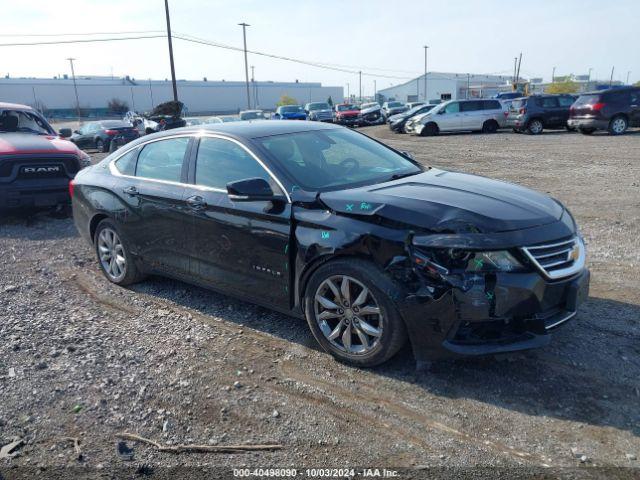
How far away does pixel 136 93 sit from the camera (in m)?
93.0

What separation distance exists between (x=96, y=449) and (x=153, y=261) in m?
2.44

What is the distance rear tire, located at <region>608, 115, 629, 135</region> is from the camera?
2150cm

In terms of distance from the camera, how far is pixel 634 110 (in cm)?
2148

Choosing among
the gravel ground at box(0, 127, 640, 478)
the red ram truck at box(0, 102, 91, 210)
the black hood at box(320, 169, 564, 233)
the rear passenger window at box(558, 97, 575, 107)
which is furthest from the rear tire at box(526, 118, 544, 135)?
the black hood at box(320, 169, 564, 233)

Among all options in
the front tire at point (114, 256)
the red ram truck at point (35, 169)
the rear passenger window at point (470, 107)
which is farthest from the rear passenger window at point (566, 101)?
the front tire at point (114, 256)

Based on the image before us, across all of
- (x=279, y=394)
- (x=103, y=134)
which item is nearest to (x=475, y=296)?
(x=279, y=394)

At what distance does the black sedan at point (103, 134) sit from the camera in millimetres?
24277

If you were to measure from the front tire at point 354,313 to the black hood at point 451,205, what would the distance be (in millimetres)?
406

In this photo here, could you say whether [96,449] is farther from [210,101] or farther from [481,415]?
[210,101]

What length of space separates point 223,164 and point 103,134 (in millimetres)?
21789

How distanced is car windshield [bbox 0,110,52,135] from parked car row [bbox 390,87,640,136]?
18.8 metres

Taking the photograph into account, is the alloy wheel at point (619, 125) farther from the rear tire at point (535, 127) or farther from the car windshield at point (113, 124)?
the car windshield at point (113, 124)

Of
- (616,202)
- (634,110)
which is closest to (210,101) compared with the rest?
(634,110)

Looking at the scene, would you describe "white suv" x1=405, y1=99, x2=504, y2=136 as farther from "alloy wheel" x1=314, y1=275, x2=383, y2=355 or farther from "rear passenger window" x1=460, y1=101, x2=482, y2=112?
"alloy wheel" x1=314, y1=275, x2=383, y2=355
